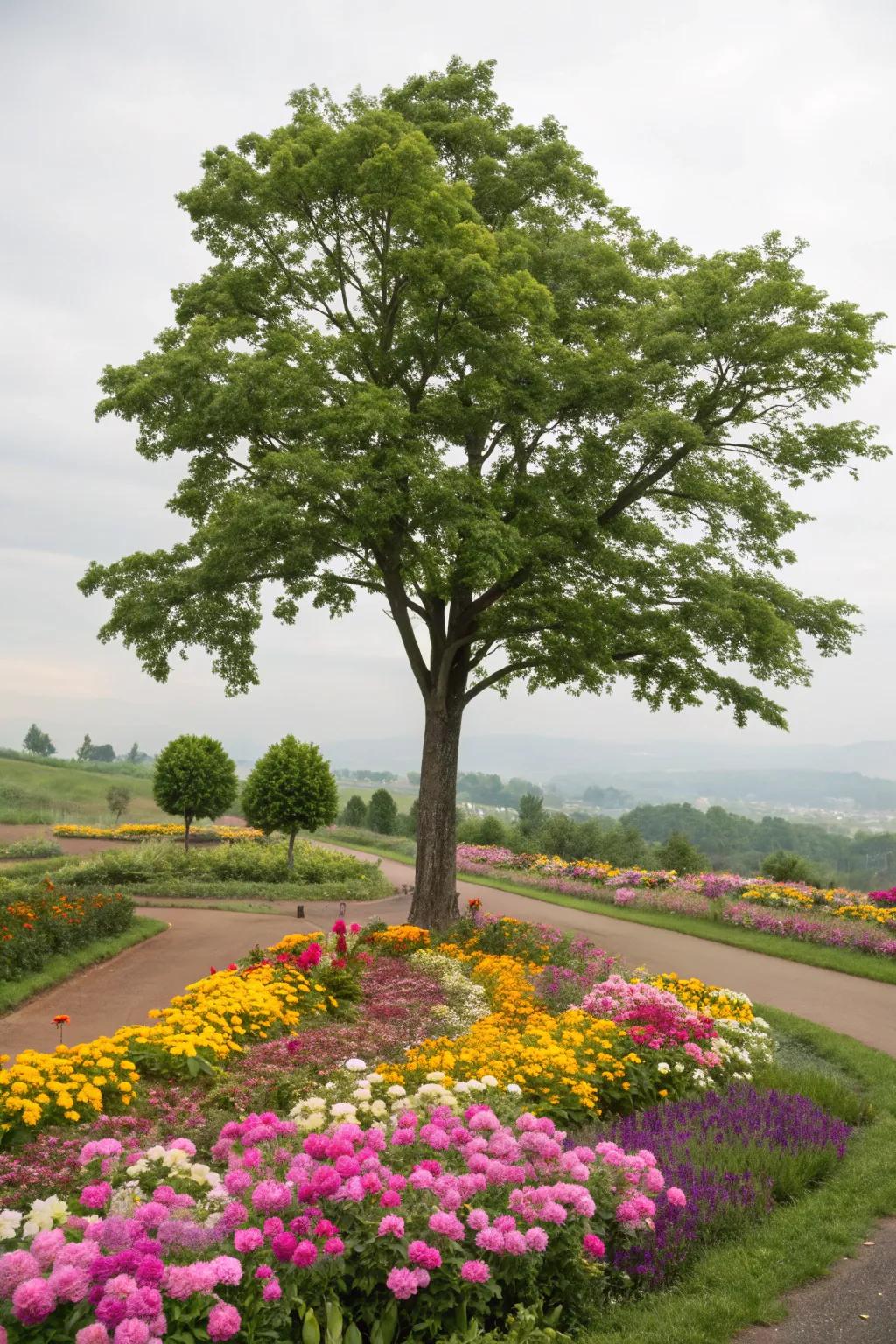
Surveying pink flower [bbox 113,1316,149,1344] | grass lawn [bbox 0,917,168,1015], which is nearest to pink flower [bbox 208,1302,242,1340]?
pink flower [bbox 113,1316,149,1344]

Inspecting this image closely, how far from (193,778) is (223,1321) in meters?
24.7

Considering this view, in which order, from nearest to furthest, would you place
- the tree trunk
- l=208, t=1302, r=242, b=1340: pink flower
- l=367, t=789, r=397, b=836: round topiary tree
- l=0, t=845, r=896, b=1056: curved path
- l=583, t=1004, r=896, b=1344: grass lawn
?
l=208, t=1302, r=242, b=1340: pink flower → l=583, t=1004, r=896, b=1344: grass lawn → l=0, t=845, r=896, b=1056: curved path → the tree trunk → l=367, t=789, r=397, b=836: round topiary tree

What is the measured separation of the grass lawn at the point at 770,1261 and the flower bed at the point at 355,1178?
0.56ft

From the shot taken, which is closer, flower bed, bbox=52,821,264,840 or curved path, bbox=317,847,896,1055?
curved path, bbox=317,847,896,1055

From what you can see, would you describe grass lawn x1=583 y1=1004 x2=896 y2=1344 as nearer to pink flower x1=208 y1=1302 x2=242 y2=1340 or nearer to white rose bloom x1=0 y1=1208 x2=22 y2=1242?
pink flower x1=208 y1=1302 x2=242 y2=1340

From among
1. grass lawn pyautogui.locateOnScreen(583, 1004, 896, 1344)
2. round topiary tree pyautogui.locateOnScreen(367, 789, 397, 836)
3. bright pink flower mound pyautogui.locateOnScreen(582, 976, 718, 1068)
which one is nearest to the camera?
grass lawn pyautogui.locateOnScreen(583, 1004, 896, 1344)

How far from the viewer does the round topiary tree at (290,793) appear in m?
24.3

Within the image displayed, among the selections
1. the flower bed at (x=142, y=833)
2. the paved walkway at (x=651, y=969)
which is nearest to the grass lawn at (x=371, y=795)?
the flower bed at (x=142, y=833)

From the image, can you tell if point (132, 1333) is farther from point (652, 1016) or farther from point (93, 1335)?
point (652, 1016)

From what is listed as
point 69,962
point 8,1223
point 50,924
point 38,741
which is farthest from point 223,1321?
point 38,741

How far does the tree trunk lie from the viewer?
15.6m

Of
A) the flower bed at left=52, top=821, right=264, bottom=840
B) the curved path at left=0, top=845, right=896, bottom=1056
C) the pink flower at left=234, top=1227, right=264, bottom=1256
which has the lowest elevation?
the curved path at left=0, top=845, right=896, bottom=1056

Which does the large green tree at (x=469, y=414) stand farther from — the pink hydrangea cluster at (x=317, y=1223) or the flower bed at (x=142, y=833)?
the flower bed at (x=142, y=833)

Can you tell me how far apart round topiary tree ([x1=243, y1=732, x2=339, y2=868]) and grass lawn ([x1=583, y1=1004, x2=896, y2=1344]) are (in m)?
18.7
